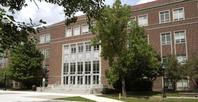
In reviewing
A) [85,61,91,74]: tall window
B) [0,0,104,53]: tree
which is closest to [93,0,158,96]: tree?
[85,61,91,74]: tall window

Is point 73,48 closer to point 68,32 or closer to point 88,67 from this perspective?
point 68,32

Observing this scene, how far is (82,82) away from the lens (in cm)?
6200

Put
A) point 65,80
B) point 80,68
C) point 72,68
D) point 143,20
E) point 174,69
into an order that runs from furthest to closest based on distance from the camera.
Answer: point 65,80, point 72,68, point 80,68, point 143,20, point 174,69

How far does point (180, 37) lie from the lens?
49.2m

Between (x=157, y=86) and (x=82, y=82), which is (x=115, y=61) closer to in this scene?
(x=157, y=86)

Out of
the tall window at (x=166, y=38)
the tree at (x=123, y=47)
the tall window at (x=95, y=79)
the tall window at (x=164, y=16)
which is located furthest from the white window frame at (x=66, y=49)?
the tree at (x=123, y=47)

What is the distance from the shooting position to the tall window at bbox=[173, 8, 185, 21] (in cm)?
4981

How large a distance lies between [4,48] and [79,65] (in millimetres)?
59168

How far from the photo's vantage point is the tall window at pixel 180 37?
48.8 metres

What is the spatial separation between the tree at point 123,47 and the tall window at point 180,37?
7.79 metres

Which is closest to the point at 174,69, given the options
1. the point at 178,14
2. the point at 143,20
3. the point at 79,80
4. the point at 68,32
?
the point at 178,14

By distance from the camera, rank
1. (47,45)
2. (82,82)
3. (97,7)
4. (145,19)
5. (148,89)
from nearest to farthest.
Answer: (97,7) → (148,89) → (145,19) → (82,82) → (47,45)

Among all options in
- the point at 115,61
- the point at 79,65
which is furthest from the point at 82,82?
the point at 115,61

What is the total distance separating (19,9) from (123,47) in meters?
36.7
